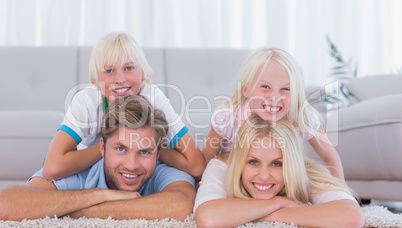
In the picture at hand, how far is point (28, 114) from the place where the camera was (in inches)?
87.3

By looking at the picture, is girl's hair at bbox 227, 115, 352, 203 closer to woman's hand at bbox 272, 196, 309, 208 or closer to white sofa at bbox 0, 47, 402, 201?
woman's hand at bbox 272, 196, 309, 208

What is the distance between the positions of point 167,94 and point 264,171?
1.35 metres

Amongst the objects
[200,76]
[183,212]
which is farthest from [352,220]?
[200,76]

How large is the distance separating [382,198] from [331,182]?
0.70 m

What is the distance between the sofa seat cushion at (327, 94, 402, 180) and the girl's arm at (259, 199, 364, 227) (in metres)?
0.70

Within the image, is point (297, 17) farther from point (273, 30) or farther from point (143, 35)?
point (143, 35)

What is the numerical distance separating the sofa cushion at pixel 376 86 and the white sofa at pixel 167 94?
280 millimetres

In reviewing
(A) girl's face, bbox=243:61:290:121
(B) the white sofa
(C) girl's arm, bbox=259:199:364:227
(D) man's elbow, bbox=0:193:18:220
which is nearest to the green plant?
(B) the white sofa

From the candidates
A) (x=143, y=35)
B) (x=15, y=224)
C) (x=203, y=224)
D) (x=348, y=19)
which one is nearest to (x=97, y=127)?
(x=15, y=224)

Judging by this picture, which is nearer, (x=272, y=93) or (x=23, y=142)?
(x=272, y=93)

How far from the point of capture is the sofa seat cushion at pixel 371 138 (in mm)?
1993

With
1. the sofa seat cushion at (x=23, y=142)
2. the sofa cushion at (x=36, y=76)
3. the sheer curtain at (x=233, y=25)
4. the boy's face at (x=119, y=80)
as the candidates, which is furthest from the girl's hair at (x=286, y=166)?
the sheer curtain at (x=233, y=25)

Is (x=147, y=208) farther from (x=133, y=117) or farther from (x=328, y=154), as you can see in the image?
(x=328, y=154)

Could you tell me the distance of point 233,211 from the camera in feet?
4.55
